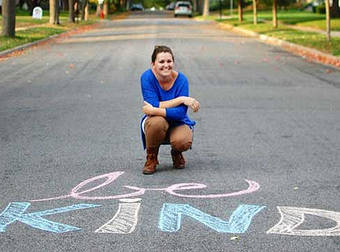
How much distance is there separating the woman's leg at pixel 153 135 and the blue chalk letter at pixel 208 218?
1.27 m

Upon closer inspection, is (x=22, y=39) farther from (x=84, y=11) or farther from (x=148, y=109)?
(x=84, y=11)

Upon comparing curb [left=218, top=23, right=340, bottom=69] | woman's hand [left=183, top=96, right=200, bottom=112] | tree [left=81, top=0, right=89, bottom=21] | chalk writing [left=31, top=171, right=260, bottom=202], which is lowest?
chalk writing [left=31, top=171, right=260, bottom=202]

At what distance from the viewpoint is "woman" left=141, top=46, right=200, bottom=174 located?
25.5 ft

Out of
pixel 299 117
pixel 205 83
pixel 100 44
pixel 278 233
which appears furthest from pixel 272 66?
pixel 278 233

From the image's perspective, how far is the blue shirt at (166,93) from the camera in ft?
25.5

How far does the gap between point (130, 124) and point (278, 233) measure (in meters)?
5.74

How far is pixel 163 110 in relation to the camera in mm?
7750

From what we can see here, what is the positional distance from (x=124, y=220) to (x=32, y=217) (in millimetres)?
687

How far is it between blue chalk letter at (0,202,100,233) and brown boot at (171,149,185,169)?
1609mm

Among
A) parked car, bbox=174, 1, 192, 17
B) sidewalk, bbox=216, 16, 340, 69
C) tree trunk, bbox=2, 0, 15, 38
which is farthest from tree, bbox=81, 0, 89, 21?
tree trunk, bbox=2, 0, 15, 38

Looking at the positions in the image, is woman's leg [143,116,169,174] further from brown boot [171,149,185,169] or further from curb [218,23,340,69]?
curb [218,23,340,69]

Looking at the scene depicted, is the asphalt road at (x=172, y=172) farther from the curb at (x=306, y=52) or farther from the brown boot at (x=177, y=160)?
the curb at (x=306, y=52)

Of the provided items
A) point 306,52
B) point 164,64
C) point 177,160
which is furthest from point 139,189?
point 306,52

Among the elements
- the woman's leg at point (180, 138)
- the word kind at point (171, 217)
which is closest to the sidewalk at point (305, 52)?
the woman's leg at point (180, 138)
